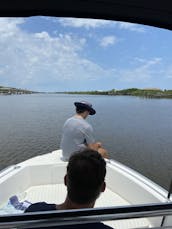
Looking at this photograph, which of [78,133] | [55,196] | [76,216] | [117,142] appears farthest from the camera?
[117,142]

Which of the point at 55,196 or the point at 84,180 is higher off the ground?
the point at 84,180

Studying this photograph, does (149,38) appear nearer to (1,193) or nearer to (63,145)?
(1,193)

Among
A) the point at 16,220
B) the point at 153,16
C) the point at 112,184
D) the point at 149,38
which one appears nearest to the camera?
the point at 16,220

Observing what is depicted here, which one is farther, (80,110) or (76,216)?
(80,110)

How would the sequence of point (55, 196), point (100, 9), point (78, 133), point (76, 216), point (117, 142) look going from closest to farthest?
point (76, 216), point (100, 9), point (55, 196), point (78, 133), point (117, 142)

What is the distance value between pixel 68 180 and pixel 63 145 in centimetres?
213

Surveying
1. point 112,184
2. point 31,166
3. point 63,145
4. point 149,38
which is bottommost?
point 112,184

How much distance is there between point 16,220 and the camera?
781 mm

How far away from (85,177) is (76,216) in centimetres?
18

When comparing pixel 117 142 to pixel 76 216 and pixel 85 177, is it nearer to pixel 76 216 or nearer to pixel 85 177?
pixel 85 177

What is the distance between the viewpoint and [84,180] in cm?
96

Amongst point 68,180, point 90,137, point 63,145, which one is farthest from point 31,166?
point 68,180

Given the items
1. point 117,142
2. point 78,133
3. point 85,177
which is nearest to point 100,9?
point 85,177

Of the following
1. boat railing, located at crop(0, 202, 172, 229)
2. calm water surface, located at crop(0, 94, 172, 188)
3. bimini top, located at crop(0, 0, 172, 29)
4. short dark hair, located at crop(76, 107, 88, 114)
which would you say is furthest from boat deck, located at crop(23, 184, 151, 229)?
calm water surface, located at crop(0, 94, 172, 188)
